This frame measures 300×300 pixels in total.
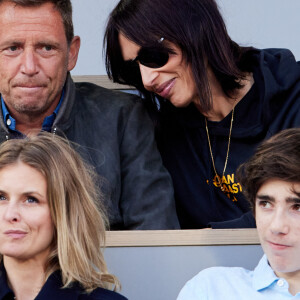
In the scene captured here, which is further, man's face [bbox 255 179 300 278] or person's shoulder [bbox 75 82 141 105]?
person's shoulder [bbox 75 82 141 105]

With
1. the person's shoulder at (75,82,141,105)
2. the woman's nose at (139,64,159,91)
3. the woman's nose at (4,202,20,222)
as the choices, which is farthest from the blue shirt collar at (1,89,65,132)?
the woman's nose at (4,202,20,222)

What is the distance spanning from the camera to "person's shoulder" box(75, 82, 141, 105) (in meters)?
3.70

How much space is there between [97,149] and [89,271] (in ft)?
2.67

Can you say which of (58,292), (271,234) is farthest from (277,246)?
(58,292)

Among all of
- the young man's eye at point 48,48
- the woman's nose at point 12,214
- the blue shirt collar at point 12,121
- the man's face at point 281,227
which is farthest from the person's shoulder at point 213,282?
the young man's eye at point 48,48

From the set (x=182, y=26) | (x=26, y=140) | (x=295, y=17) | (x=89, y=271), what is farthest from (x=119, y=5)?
(x=295, y=17)

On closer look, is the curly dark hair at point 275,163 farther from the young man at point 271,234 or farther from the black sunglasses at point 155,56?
the black sunglasses at point 155,56

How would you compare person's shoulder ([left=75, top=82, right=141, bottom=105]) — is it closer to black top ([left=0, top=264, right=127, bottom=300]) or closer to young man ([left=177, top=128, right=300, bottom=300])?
young man ([left=177, top=128, right=300, bottom=300])

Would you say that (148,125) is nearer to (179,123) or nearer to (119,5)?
(179,123)

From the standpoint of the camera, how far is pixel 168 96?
139 inches

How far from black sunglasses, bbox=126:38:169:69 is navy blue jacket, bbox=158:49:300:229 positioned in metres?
0.24

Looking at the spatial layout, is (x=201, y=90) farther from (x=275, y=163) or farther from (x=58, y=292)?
(x=58, y=292)

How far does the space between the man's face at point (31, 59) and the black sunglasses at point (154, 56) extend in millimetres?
283

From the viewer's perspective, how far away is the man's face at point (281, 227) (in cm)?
275
